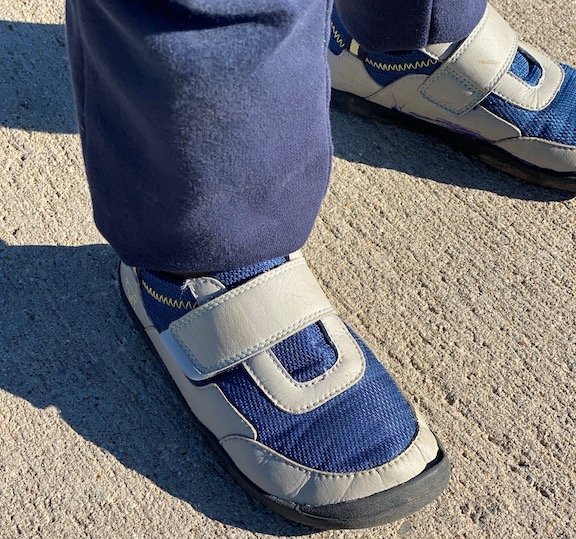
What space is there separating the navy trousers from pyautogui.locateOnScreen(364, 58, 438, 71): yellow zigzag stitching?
23.9 inches

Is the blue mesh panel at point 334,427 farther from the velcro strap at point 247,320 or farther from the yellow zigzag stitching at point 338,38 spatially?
the yellow zigzag stitching at point 338,38

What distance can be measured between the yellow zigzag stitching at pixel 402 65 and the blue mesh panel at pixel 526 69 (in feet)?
0.58

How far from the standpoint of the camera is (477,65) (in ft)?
5.23

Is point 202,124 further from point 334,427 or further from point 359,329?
point 359,329

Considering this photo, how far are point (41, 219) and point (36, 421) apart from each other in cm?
45

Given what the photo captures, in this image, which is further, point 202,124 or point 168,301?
point 168,301

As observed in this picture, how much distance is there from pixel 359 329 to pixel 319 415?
307mm

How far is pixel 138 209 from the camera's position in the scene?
1.07 meters
